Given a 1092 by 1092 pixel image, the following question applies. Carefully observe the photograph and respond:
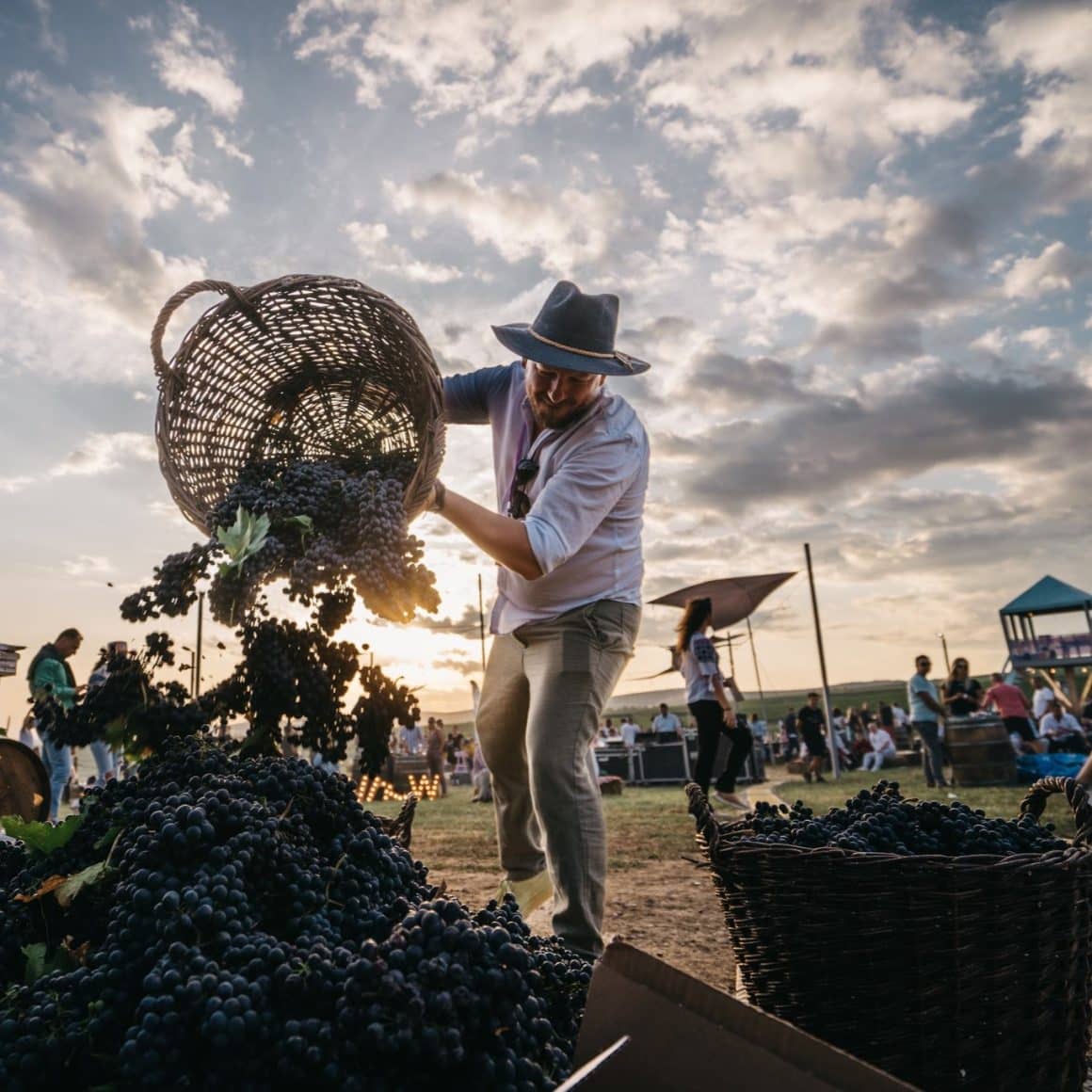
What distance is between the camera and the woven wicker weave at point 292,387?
6.41 ft

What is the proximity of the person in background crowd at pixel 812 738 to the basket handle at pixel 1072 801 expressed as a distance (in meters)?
15.9

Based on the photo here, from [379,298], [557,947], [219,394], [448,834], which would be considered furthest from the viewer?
[448,834]

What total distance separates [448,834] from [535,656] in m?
6.85

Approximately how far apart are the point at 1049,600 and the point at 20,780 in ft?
104

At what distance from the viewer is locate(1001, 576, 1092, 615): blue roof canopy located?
27.2 meters

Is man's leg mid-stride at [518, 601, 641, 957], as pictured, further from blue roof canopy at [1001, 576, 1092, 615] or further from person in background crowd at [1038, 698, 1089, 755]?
blue roof canopy at [1001, 576, 1092, 615]

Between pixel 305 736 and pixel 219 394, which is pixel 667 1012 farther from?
pixel 219 394

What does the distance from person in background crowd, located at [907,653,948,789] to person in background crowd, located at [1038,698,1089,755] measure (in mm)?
3222

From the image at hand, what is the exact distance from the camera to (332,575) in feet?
5.53

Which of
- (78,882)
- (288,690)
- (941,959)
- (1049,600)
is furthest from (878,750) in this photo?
(78,882)

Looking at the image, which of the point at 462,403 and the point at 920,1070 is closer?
the point at 920,1070

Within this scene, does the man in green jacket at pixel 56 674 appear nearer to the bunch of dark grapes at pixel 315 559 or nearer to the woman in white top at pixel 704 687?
the bunch of dark grapes at pixel 315 559

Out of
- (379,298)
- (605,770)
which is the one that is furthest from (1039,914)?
(605,770)

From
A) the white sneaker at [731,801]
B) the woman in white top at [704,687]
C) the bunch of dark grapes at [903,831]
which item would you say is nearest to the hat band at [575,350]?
the bunch of dark grapes at [903,831]
